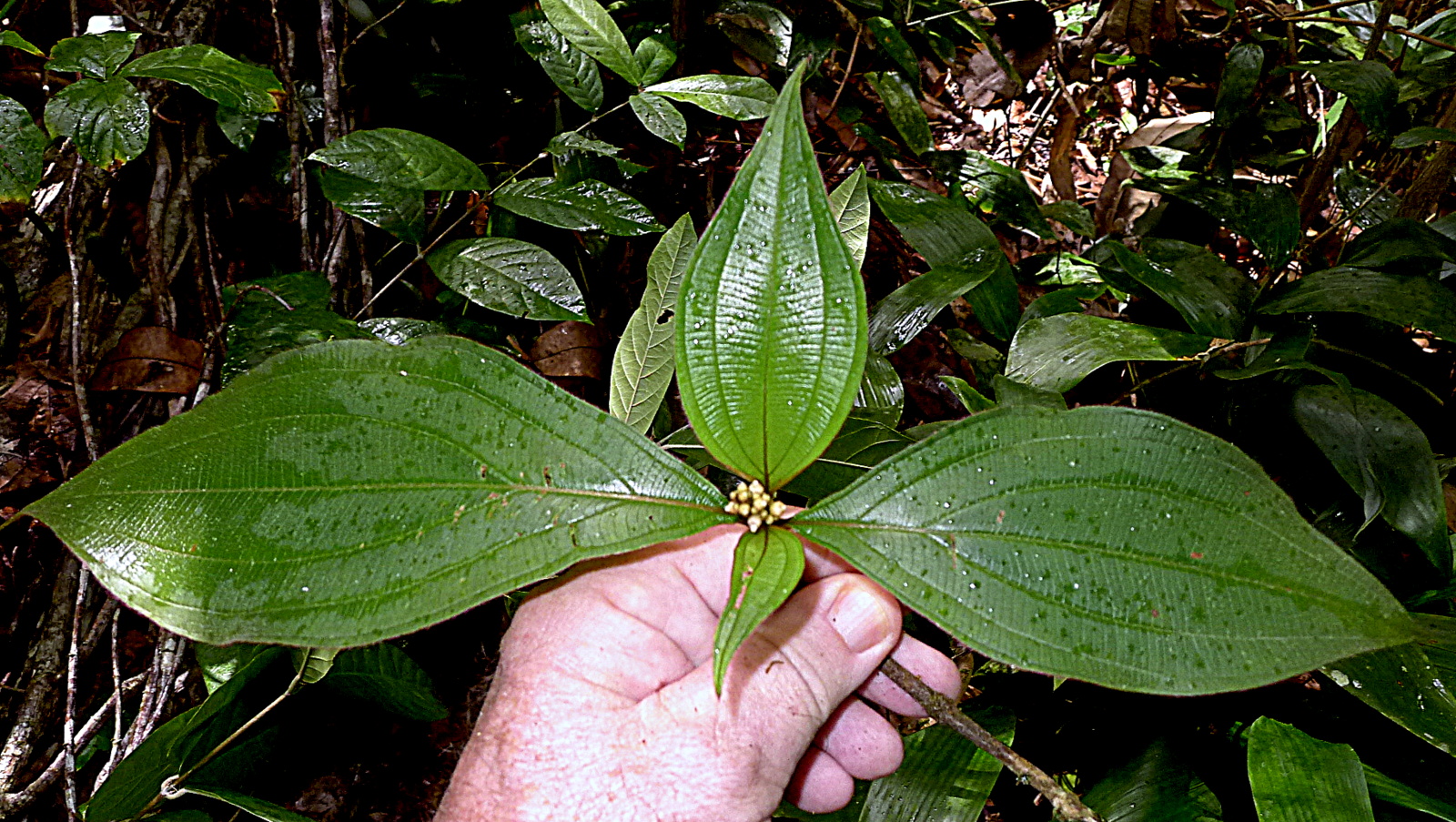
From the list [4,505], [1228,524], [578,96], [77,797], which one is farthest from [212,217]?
[1228,524]

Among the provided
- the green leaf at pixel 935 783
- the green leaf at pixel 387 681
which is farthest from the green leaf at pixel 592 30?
the green leaf at pixel 935 783

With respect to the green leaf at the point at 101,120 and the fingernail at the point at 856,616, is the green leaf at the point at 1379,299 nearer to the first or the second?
the fingernail at the point at 856,616

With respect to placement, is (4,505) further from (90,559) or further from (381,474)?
(381,474)

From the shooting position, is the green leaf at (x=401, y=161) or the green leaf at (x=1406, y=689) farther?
the green leaf at (x=401, y=161)

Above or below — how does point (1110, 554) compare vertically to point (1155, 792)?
above

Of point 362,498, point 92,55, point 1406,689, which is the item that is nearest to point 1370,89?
point 1406,689

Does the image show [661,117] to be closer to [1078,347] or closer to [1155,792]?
[1078,347]
